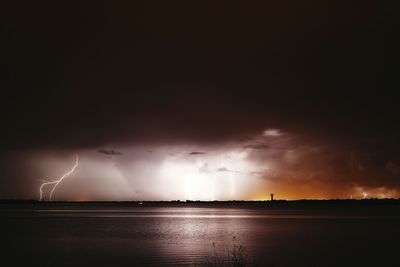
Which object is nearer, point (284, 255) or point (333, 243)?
point (284, 255)

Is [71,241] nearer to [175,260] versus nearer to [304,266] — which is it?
[175,260]

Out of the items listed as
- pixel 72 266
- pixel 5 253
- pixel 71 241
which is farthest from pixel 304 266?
pixel 71 241

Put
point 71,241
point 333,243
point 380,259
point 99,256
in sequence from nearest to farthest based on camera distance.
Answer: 1. point 380,259
2. point 99,256
3. point 333,243
4. point 71,241

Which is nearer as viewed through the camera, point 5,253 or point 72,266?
point 72,266

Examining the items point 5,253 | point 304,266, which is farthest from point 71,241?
point 304,266

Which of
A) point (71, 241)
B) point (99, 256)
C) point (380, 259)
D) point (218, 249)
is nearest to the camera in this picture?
point (380, 259)

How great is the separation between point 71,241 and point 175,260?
18796 mm

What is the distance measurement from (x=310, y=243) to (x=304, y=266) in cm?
1449

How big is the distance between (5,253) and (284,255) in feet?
65.1

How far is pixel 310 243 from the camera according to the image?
4331cm

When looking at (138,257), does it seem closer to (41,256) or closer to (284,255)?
(41,256)

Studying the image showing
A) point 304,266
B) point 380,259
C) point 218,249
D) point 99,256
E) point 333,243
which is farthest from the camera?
point 333,243

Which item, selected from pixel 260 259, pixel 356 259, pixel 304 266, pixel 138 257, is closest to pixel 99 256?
pixel 138 257

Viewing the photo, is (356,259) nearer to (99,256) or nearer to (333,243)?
(333,243)
